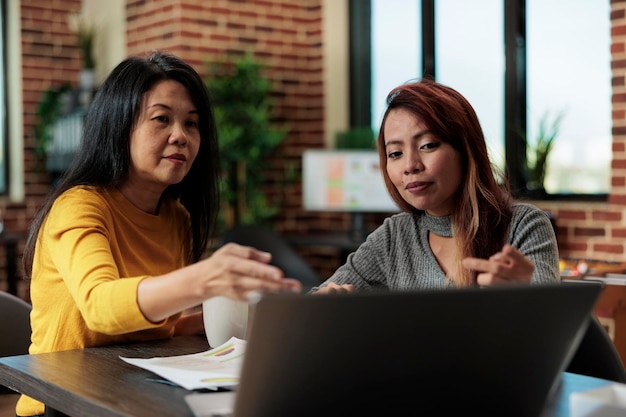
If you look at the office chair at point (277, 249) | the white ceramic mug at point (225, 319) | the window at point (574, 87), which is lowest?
the office chair at point (277, 249)

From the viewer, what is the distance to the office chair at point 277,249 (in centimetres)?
458

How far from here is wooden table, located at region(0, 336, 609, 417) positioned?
119 centimetres

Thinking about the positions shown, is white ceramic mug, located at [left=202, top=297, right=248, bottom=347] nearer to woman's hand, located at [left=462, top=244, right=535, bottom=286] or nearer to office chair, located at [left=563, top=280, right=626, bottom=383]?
woman's hand, located at [left=462, top=244, right=535, bottom=286]

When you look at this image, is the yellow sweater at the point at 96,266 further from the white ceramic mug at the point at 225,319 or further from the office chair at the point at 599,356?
the office chair at the point at 599,356

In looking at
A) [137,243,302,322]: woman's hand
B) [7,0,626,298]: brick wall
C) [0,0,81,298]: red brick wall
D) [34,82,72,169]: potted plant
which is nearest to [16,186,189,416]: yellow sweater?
[137,243,302,322]: woman's hand

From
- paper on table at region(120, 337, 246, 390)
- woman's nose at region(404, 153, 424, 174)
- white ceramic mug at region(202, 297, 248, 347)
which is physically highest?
woman's nose at region(404, 153, 424, 174)

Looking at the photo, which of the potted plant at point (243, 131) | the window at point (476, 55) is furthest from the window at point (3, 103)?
the window at point (476, 55)

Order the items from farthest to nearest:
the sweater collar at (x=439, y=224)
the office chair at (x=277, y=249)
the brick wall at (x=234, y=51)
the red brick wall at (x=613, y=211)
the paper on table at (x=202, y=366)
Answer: the brick wall at (x=234, y=51)
the office chair at (x=277, y=249)
the red brick wall at (x=613, y=211)
the sweater collar at (x=439, y=224)
the paper on table at (x=202, y=366)

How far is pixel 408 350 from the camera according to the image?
38.9 inches

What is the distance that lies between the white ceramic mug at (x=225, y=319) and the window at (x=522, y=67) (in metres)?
2.71

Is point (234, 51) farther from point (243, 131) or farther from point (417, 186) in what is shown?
point (417, 186)

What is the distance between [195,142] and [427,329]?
1019 mm

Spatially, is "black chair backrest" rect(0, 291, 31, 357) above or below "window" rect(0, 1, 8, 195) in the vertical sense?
below

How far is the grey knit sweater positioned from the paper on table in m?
0.39
